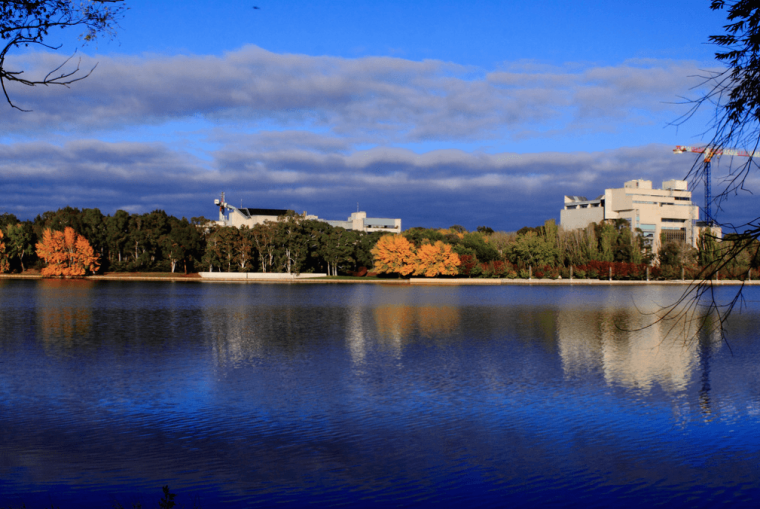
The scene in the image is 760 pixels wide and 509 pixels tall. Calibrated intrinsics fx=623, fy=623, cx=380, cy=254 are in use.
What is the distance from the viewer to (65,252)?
351ft

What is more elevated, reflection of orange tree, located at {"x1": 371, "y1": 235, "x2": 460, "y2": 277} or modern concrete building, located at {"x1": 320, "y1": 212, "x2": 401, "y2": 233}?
modern concrete building, located at {"x1": 320, "y1": 212, "x2": 401, "y2": 233}

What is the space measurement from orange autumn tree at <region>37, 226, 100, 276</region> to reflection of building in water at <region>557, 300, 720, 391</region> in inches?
3673

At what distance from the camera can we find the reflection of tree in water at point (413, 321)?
101ft

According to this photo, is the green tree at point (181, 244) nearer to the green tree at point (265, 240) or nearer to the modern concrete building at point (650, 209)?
the green tree at point (265, 240)

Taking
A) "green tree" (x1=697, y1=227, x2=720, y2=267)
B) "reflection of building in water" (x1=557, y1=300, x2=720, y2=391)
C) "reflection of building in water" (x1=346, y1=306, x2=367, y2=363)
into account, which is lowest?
"reflection of building in water" (x1=557, y1=300, x2=720, y2=391)

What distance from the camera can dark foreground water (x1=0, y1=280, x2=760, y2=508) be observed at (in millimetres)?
9969

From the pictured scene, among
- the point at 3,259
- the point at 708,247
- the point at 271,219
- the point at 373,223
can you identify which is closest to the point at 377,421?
the point at 708,247

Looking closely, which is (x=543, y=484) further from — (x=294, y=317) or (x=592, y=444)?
(x=294, y=317)

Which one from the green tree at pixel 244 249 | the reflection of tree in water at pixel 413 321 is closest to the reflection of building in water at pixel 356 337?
the reflection of tree in water at pixel 413 321

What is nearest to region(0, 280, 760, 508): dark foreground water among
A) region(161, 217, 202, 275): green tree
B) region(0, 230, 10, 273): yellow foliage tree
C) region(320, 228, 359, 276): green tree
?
region(320, 228, 359, 276): green tree

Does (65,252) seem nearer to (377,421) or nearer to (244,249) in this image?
(244,249)

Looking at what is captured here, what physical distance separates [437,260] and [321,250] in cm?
2029

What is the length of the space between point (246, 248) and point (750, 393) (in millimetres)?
94815

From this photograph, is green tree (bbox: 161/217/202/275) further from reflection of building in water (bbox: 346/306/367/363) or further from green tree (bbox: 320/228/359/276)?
reflection of building in water (bbox: 346/306/367/363)
